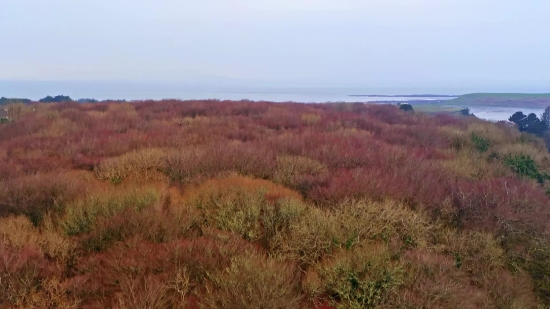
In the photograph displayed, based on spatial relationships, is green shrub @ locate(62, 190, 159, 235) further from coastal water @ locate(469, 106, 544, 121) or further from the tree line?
coastal water @ locate(469, 106, 544, 121)

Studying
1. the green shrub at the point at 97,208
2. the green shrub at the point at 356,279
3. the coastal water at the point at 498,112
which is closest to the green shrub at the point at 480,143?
the green shrub at the point at 356,279

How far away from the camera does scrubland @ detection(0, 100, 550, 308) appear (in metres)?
4.63

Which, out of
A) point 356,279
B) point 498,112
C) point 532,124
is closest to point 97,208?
point 356,279

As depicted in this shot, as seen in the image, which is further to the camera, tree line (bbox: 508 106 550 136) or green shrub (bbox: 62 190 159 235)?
tree line (bbox: 508 106 550 136)

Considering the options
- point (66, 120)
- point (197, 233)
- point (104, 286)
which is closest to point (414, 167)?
point (197, 233)

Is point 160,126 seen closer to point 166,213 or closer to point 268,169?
point 268,169

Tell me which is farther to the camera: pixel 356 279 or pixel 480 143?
pixel 480 143

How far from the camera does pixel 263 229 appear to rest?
6426mm

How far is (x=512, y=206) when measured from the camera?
753 cm

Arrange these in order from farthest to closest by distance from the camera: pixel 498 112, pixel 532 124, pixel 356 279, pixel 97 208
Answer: pixel 498 112
pixel 532 124
pixel 97 208
pixel 356 279

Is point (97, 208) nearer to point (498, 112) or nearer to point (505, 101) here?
point (498, 112)

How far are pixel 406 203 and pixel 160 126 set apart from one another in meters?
10.1

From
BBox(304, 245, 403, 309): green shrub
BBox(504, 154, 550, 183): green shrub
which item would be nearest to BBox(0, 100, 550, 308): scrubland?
BBox(304, 245, 403, 309): green shrub

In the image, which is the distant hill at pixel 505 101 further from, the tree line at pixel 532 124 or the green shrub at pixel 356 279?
the green shrub at pixel 356 279
